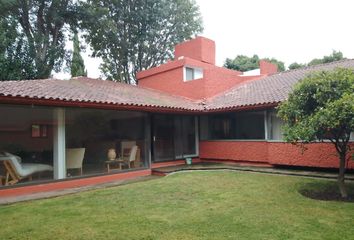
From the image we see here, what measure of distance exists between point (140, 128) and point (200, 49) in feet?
29.6

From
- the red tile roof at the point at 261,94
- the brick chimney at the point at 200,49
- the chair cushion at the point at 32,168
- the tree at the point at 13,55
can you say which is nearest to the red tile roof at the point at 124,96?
the red tile roof at the point at 261,94

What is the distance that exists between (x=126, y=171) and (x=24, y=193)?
383 cm

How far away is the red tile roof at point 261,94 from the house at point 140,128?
2.4 inches

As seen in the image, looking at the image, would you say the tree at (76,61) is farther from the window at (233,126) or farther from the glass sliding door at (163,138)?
the window at (233,126)

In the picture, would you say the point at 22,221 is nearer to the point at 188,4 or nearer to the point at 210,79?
the point at 210,79

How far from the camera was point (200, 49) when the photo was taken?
19453mm

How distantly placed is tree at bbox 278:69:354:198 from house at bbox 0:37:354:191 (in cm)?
351

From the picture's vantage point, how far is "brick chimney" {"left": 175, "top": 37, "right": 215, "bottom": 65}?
769 inches

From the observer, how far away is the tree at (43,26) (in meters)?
20.7

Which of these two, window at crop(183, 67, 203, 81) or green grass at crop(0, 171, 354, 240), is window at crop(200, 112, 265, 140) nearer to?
window at crop(183, 67, 203, 81)

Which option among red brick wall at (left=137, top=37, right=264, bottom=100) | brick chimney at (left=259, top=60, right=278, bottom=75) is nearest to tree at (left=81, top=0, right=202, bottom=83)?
red brick wall at (left=137, top=37, right=264, bottom=100)

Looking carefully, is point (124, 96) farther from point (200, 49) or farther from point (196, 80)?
point (200, 49)

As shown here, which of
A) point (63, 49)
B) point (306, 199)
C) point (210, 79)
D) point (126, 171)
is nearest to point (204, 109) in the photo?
point (210, 79)

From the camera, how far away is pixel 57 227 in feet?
17.8
